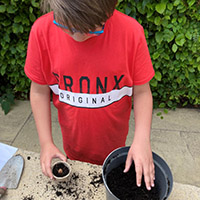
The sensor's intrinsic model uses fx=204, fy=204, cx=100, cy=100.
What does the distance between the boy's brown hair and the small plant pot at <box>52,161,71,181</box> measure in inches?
25.8

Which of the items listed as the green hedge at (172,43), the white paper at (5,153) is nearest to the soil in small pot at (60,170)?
the white paper at (5,153)

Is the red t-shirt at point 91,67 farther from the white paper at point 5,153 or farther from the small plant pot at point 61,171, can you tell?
the white paper at point 5,153

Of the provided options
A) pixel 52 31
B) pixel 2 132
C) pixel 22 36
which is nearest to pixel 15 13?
pixel 22 36

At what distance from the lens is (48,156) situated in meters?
1.04

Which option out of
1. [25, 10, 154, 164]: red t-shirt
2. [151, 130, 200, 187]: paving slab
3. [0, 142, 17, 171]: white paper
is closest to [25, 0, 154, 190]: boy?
[25, 10, 154, 164]: red t-shirt

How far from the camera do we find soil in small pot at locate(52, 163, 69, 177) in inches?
39.5

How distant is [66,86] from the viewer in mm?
1093

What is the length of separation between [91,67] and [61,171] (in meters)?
0.53

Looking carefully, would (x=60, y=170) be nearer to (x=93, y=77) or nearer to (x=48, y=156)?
(x=48, y=156)

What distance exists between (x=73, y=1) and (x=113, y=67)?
1.37 ft

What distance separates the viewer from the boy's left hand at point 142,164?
2.79 feet

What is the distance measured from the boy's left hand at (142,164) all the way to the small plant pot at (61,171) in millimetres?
314

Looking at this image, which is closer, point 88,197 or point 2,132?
point 88,197

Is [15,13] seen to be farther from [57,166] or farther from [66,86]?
[57,166]
